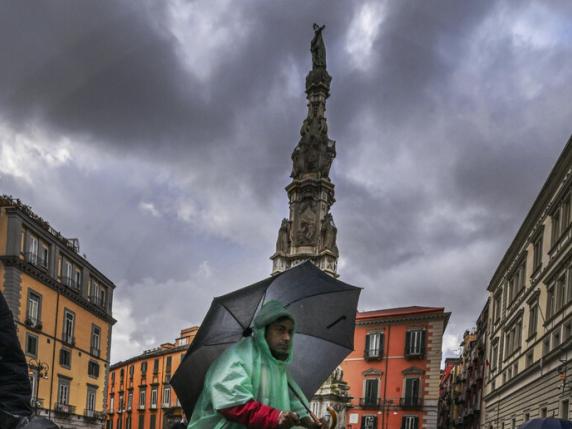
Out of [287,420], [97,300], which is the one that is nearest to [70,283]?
[97,300]

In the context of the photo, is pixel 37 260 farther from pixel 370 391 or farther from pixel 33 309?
pixel 370 391

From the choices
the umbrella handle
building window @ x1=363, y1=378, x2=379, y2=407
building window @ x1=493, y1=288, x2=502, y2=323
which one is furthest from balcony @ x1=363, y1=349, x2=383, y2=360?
the umbrella handle

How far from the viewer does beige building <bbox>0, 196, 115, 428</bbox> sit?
31.6 metres

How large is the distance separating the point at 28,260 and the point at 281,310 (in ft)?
104

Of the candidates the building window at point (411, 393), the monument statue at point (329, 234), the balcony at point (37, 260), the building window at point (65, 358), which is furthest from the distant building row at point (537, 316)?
the balcony at point (37, 260)

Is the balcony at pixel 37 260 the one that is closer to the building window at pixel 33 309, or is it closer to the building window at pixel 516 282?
the building window at pixel 33 309

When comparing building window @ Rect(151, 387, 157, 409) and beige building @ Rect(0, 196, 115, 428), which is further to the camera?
building window @ Rect(151, 387, 157, 409)

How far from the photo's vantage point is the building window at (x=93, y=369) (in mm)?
39844

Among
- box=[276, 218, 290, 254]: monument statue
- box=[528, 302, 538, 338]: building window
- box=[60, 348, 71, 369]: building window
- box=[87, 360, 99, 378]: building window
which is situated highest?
box=[276, 218, 290, 254]: monument statue

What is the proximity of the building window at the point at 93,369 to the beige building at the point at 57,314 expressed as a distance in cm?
6

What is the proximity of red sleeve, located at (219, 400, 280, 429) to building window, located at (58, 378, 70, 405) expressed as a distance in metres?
35.6

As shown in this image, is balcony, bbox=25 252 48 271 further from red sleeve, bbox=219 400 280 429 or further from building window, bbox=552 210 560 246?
red sleeve, bbox=219 400 280 429

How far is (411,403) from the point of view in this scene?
1673 inches

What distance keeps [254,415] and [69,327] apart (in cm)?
3670
